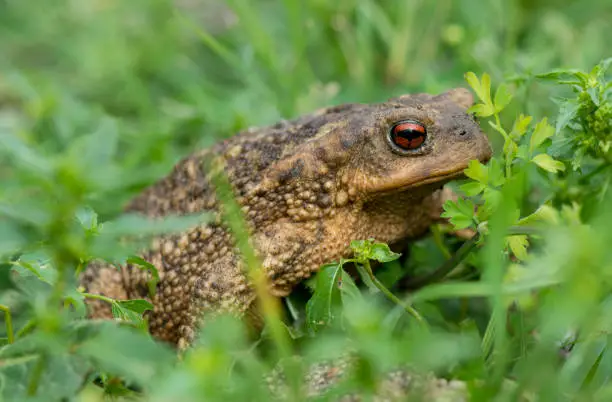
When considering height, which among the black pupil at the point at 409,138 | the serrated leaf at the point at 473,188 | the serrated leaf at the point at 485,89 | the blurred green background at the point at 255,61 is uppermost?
the blurred green background at the point at 255,61

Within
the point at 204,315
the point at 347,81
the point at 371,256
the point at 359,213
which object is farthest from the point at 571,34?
the point at 204,315

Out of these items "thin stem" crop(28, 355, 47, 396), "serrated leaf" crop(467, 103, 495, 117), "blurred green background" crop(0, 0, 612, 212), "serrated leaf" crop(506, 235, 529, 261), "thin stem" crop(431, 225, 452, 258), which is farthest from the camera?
"blurred green background" crop(0, 0, 612, 212)

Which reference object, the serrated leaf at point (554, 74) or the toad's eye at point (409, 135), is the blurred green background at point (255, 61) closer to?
the serrated leaf at point (554, 74)

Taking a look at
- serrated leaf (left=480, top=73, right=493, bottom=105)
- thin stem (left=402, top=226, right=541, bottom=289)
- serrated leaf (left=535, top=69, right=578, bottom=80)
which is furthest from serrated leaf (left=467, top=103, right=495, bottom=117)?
thin stem (left=402, top=226, right=541, bottom=289)

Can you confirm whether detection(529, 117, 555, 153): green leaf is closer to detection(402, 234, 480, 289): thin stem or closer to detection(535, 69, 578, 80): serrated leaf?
detection(535, 69, 578, 80): serrated leaf

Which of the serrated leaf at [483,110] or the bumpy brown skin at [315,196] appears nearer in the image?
the serrated leaf at [483,110]

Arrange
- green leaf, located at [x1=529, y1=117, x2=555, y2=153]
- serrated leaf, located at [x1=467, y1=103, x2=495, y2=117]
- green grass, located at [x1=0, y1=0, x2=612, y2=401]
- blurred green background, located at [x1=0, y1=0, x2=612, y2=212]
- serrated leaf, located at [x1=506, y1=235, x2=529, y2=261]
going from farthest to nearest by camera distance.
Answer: blurred green background, located at [x1=0, y1=0, x2=612, y2=212], serrated leaf, located at [x1=467, y1=103, x2=495, y2=117], green leaf, located at [x1=529, y1=117, x2=555, y2=153], serrated leaf, located at [x1=506, y1=235, x2=529, y2=261], green grass, located at [x1=0, y1=0, x2=612, y2=401]

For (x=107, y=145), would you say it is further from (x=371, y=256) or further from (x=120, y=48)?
(x=120, y=48)

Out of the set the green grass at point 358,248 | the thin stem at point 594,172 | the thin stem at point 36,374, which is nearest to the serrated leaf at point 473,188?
the green grass at point 358,248
